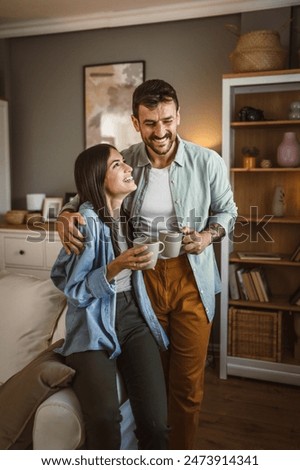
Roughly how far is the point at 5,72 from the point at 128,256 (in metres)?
3.05

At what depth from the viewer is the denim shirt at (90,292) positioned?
147 cm

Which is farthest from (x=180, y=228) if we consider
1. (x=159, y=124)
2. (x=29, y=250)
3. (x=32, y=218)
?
(x=32, y=218)

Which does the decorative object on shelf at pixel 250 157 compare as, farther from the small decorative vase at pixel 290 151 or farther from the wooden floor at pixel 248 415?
the wooden floor at pixel 248 415

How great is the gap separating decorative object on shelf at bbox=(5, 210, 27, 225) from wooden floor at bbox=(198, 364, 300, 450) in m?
1.78

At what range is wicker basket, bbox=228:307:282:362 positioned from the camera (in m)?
2.96

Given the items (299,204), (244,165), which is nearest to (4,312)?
(244,165)

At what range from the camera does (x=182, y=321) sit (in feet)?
5.87

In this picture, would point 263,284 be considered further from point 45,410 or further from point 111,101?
point 45,410

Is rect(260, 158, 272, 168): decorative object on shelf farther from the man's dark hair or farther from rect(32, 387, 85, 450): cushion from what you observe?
rect(32, 387, 85, 450): cushion

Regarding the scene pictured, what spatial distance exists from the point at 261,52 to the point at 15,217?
2.08m

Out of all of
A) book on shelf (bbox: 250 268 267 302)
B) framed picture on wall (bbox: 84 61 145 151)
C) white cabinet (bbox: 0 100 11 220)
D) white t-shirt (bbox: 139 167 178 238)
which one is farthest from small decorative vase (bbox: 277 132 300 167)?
white cabinet (bbox: 0 100 11 220)

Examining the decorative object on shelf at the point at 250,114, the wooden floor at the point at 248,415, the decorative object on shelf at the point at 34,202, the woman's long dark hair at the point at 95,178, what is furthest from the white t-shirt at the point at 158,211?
the decorative object on shelf at the point at 34,202

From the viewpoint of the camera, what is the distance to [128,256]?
4.58 feet

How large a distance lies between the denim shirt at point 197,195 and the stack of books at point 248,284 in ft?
3.84
